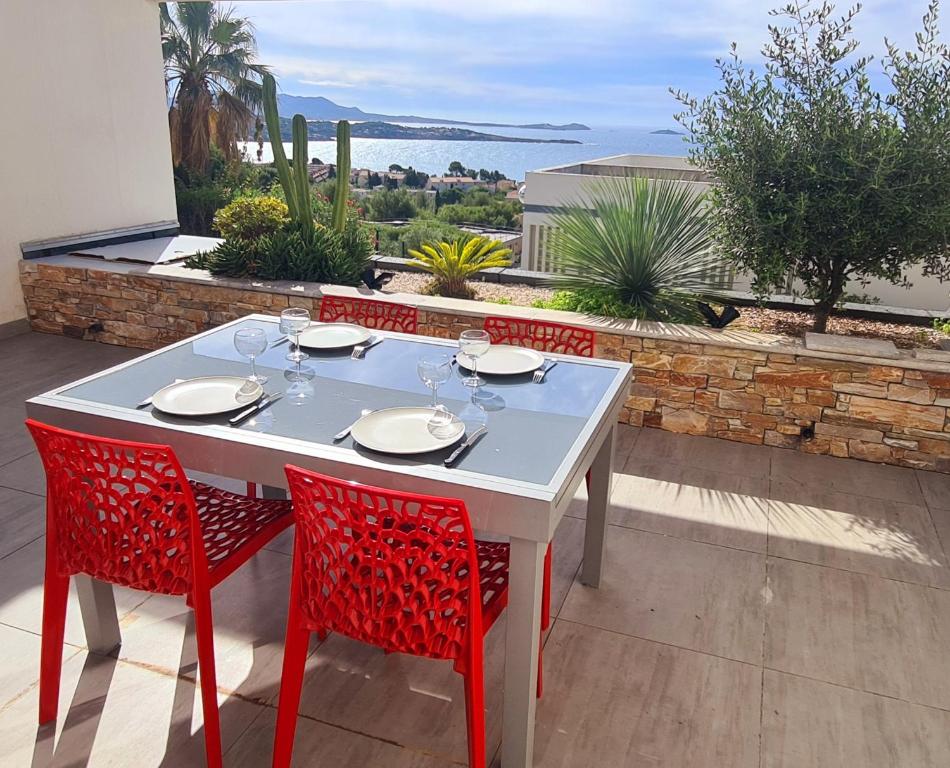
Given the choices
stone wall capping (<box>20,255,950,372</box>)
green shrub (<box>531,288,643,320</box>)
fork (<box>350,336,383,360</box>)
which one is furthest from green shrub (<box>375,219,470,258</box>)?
fork (<box>350,336,383,360</box>)

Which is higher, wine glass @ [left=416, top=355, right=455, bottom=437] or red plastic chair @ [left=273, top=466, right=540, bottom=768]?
wine glass @ [left=416, top=355, right=455, bottom=437]

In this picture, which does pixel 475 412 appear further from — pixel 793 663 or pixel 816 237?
pixel 816 237

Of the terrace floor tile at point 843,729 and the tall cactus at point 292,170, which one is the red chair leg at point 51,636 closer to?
the terrace floor tile at point 843,729

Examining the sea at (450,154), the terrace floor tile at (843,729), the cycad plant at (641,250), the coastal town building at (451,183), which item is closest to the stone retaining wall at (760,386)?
the cycad plant at (641,250)

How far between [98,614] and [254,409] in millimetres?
892

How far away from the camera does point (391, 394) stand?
2.56 metres

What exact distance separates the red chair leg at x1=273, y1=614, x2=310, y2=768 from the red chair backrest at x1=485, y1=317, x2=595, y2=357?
1.70 metres

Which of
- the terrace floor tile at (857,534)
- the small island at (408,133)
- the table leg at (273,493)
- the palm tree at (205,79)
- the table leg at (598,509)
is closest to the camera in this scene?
the table leg at (598,509)

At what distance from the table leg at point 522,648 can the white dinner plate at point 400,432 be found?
370mm

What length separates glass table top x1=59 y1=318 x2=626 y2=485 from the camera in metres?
2.14

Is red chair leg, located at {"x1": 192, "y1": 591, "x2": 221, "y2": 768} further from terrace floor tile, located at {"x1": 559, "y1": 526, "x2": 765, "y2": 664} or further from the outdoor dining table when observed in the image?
terrace floor tile, located at {"x1": 559, "y1": 526, "x2": 765, "y2": 664}

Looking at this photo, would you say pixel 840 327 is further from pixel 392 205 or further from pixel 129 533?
pixel 392 205

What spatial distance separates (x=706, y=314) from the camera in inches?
188

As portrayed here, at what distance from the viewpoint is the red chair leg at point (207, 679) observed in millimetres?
2064
